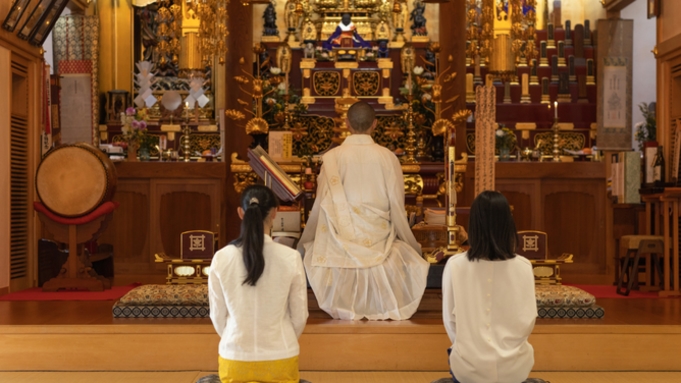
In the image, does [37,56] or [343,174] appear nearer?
[343,174]

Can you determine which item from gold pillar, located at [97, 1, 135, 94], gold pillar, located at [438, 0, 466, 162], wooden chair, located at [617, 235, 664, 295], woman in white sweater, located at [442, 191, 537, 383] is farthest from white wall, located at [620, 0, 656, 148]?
woman in white sweater, located at [442, 191, 537, 383]

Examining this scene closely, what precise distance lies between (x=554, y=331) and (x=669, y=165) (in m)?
3.75

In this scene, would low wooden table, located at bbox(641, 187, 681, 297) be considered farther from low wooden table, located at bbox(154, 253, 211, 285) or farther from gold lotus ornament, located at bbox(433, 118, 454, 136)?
low wooden table, located at bbox(154, 253, 211, 285)

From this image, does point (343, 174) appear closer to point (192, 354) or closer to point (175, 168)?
point (192, 354)

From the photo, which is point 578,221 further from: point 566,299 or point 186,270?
point 186,270

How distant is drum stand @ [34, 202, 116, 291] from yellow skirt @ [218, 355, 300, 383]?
14.6 feet

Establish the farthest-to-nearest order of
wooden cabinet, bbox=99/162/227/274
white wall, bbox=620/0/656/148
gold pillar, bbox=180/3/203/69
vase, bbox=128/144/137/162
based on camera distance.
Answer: white wall, bbox=620/0/656/148, vase, bbox=128/144/137/162, wooden cabinet, bbox=99/162/227/274, gold pillar, bbox=180/3/203/69

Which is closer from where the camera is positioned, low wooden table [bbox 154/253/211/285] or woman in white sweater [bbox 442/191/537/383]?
woman in white sweater [bbox 442/191/537/383]

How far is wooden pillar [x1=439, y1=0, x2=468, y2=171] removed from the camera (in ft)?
31.4

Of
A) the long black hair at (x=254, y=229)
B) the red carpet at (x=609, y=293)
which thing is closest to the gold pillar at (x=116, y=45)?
the red carpet at (x=609, y=293)

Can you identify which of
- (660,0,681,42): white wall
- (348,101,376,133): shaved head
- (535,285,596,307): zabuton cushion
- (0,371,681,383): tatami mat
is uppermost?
(660,0,681,42): white wall

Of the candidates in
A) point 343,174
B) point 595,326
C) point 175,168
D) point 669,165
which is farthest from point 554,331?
point 175,168

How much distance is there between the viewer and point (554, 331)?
5.43 m

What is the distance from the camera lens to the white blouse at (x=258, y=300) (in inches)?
142
